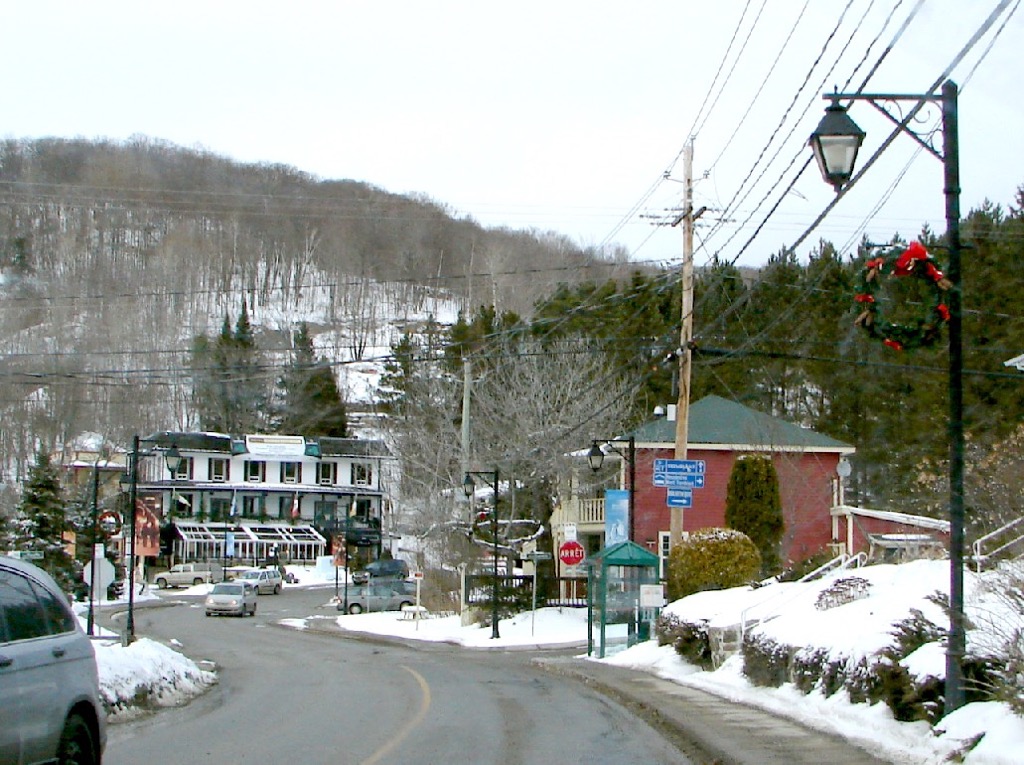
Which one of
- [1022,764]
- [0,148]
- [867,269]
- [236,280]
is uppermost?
[0,148]

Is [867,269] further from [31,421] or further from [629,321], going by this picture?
[31,421]

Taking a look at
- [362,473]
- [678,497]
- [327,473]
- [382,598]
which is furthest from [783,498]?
[362,473]

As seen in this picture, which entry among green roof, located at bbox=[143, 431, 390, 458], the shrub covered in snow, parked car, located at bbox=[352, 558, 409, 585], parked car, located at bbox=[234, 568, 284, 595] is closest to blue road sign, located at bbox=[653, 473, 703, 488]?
the shrub covered in snow

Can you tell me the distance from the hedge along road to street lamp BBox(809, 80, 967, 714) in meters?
2.95

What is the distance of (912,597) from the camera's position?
15664 mm

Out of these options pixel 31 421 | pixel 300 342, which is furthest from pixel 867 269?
pixel 31 421

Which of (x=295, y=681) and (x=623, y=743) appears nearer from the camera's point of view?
(x=623, y=743)

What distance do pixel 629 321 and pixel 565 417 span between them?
35.5 ft

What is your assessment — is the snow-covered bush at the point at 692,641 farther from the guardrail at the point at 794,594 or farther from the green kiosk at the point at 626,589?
the green kiosk at the point at 626,589

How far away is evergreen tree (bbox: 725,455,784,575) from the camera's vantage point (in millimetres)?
37906

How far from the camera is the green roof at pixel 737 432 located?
151 feet

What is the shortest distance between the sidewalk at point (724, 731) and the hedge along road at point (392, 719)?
0.92 ft

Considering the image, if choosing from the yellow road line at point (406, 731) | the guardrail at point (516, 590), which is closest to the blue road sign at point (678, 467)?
the yellow road line at point (406, 731)

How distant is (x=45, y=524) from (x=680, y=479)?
1514 inches
